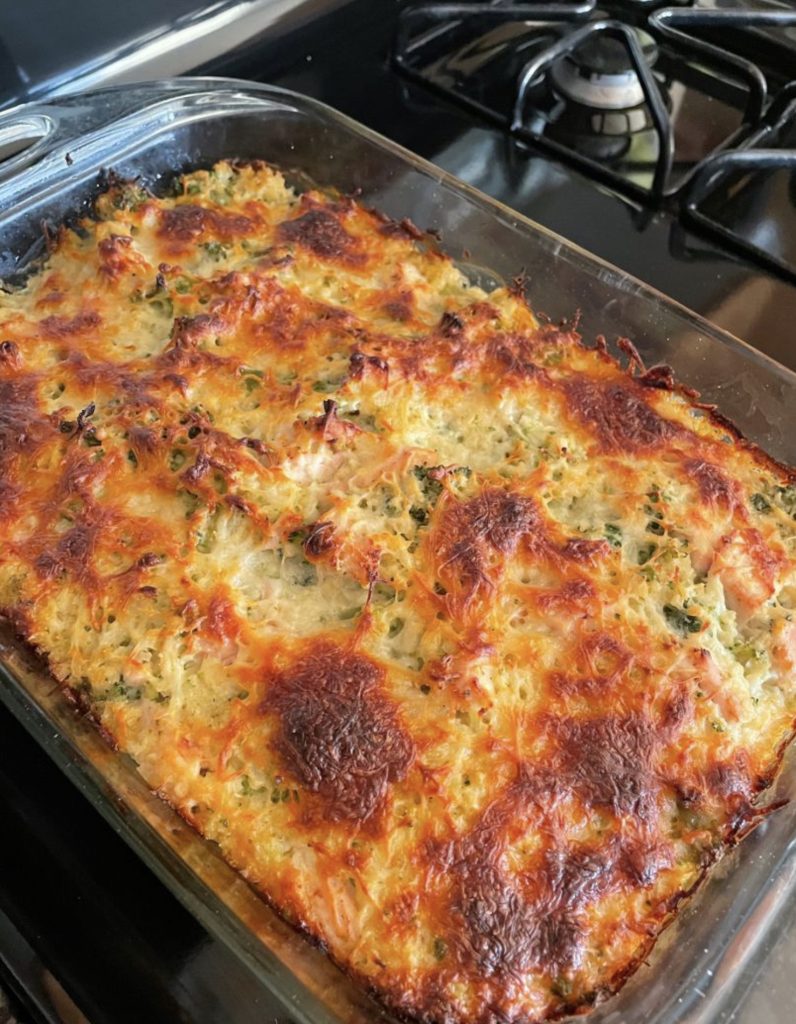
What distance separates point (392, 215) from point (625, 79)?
108cm

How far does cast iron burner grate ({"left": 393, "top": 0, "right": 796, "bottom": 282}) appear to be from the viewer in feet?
9.44

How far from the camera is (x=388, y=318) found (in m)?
2.29

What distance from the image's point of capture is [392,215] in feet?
8.70

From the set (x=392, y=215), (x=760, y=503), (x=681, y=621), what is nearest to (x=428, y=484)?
(x=681, y=621)

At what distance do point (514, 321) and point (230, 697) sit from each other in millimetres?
1141

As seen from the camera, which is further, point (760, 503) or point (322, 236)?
point (322, 236)

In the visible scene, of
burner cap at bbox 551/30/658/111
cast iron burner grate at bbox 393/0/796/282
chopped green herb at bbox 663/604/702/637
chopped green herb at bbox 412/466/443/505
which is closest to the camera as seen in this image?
chopped green herb at bbox 663/604/702/637

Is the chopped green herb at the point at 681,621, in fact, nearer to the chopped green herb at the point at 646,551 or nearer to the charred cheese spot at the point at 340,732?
the chopped green herb at the point at 646,551

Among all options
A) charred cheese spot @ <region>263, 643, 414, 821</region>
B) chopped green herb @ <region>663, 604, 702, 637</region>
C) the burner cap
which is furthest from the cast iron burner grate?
charred cheese spot @ <region>263, 643, 414, 821</region>

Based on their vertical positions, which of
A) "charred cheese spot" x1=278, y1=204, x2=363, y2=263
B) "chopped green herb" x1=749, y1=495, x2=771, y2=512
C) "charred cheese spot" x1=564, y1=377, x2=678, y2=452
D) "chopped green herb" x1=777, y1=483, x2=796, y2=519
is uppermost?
"charred cheese spot" x1=278, y1=204, x2=363, y2=263

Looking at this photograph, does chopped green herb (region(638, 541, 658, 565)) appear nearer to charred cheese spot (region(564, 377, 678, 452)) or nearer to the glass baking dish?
charred cheese spot (region(564, 377, 678, 452))

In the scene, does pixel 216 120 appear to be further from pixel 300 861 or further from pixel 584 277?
pixel 300 861

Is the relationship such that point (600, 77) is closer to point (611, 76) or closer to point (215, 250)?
point (611, 76)

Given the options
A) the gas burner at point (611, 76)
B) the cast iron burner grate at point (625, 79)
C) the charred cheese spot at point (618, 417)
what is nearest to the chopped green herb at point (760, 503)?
the charred cheese spot at point (618, 417)
